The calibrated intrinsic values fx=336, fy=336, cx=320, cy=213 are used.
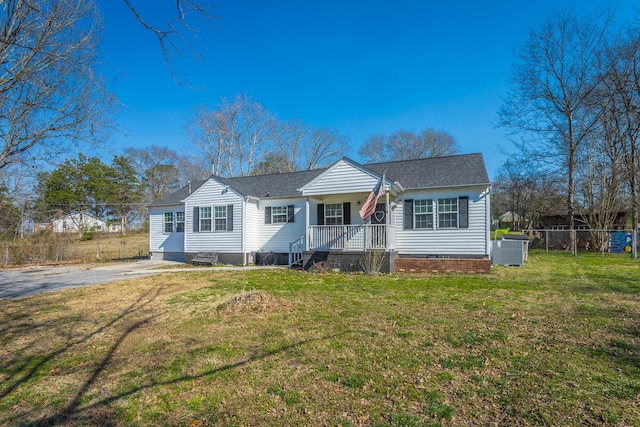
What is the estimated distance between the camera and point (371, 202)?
1244 cm

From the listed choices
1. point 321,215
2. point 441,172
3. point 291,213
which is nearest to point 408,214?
point 441,172

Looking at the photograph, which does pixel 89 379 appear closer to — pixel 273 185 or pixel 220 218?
pixel 220 218

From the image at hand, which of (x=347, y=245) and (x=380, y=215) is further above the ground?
(x=380, y=215)

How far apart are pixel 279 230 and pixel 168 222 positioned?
23.0ft

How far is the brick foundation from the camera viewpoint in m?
12.4

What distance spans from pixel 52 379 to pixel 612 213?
30.9 m

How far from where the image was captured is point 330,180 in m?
13.9

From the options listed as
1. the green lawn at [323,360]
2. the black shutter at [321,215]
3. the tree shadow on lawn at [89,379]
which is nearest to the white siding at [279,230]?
the black shutter at [321,215]

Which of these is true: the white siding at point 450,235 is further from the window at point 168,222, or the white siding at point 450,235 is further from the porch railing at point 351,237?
the window at point 168,222

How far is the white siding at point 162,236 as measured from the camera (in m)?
18.4

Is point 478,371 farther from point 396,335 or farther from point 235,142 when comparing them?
point 235,142

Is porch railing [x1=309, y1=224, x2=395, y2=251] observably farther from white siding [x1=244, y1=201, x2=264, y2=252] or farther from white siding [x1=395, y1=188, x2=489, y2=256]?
white siding [x1=244, y1=201, x2=264, y2=252]

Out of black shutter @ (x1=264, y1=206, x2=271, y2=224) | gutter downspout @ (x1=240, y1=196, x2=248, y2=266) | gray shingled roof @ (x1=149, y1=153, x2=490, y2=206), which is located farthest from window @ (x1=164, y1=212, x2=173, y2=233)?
black shutter @ (x1=264, y1=206, x2=271, y2=224)

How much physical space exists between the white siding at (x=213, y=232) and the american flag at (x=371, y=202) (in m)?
6.42
